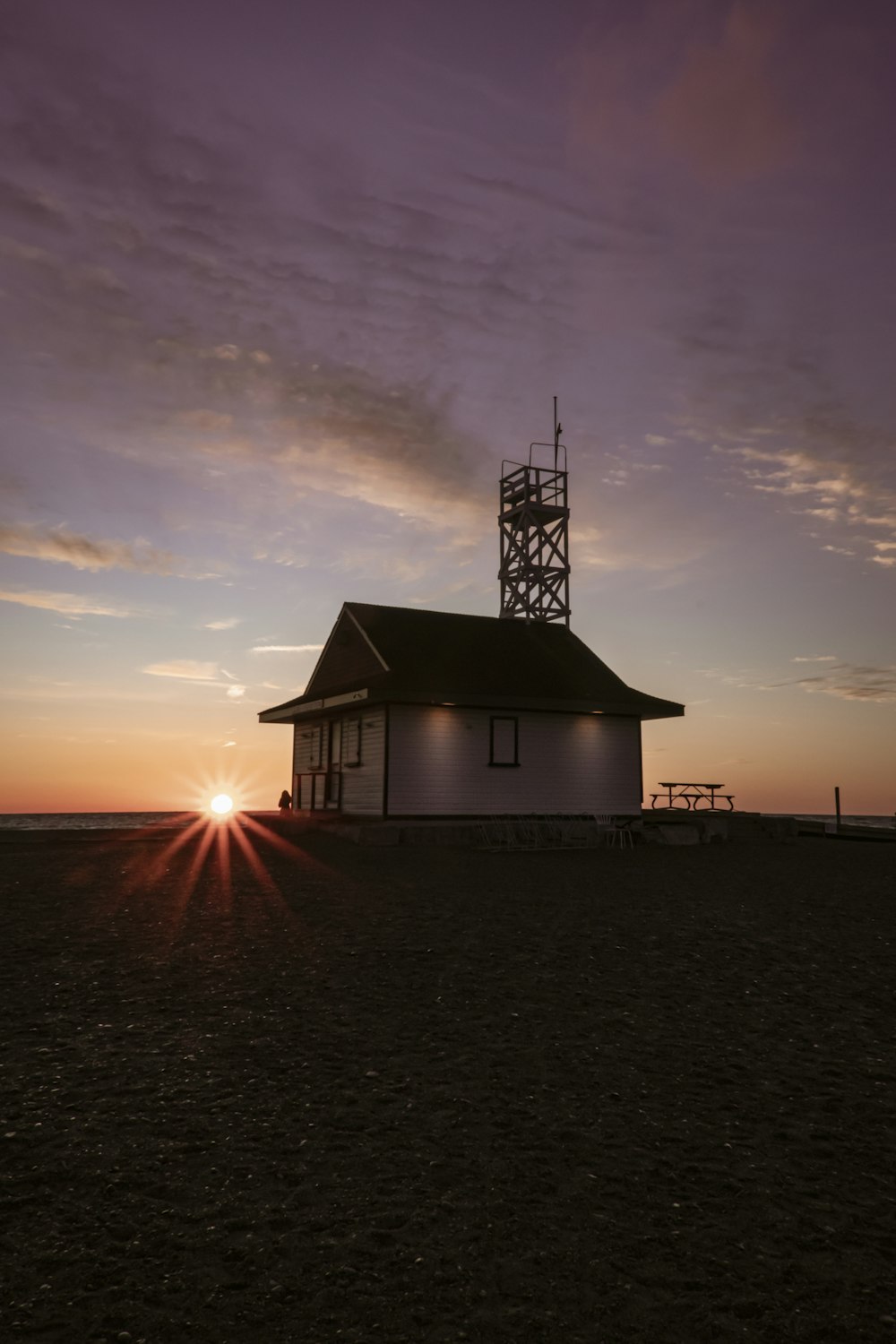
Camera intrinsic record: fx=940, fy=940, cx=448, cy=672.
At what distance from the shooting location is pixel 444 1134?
5.01 m

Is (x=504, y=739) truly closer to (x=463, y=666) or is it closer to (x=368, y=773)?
(x=463, y=666)

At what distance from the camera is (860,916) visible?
1272 centimetres

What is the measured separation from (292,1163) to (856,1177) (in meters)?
2.78

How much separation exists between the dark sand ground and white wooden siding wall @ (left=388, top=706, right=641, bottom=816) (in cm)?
1492

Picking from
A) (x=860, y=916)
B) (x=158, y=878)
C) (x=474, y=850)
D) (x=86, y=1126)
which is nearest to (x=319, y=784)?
(x=474, y=850)

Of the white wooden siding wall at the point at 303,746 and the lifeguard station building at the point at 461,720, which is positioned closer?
the lifeguard station building at the point at 461,720

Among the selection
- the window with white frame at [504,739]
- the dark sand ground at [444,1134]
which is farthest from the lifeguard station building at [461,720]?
the dark sand ground at [444,1134]

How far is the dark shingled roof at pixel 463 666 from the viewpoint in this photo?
26078 mm

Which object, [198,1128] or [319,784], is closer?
[198,1128]

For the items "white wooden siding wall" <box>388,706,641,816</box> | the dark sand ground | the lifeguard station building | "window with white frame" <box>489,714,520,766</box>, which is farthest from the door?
the dark sand ground

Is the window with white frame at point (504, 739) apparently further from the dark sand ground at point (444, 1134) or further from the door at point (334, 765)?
the dark sand ground at point (444, 1134)

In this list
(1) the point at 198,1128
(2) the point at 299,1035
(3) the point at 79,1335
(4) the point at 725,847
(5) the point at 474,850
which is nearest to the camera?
(3) the point at 79,1335

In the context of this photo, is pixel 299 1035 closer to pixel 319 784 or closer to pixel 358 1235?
pixel 358 1235

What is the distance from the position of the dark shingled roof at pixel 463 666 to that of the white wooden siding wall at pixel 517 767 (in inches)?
32.2
